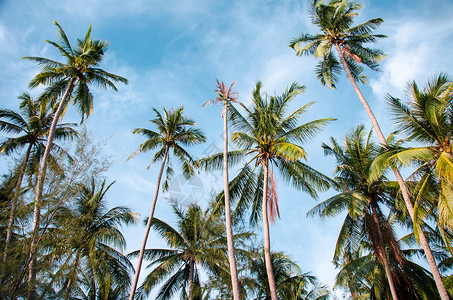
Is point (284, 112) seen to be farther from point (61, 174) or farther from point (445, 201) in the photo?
point (61, 174)

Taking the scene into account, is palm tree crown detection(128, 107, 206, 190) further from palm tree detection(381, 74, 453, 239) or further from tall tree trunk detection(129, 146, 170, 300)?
palm tree detection(381, 74, 453, 239)

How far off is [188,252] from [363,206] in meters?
9.06

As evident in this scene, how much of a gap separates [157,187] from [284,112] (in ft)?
25.2

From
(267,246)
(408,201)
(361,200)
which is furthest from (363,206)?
(267,246)

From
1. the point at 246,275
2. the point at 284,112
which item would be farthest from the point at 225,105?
→ the point at 246,275

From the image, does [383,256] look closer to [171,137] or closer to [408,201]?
[408,201]

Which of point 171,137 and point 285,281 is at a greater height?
point 171,137

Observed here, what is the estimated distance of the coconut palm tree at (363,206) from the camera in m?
13.1

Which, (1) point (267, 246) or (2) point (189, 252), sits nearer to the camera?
(1) point (267, 246)

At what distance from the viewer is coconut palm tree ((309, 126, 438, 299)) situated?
1306cm

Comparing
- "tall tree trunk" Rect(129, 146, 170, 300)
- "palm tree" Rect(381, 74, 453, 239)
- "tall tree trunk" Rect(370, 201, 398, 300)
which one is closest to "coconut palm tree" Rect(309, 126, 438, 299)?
"tall tree trunk" Rect(370, 201, 398, 300)

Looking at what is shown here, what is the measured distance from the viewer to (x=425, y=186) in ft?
32.0

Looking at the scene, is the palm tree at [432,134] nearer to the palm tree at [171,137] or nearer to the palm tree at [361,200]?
the palm tree at [361,200]

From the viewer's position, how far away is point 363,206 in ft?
42.1
